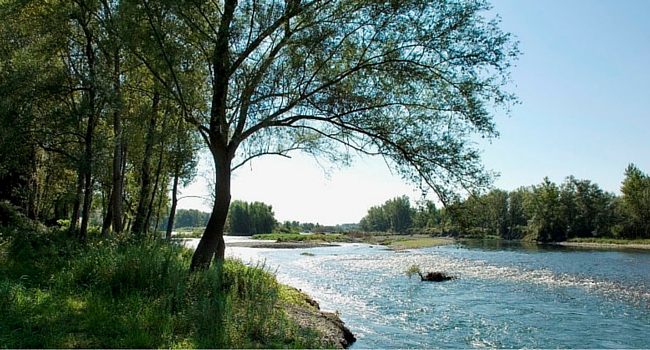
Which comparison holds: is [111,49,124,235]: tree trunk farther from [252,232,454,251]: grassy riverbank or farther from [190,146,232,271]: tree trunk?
[252,232,454,251]: grassy riverbank

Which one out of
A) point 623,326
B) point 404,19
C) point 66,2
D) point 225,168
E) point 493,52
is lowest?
point 623,326

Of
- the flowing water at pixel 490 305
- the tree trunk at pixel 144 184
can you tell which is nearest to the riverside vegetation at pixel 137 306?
the flowing water at pixel 490 305

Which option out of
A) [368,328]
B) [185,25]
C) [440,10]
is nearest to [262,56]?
[185,25]

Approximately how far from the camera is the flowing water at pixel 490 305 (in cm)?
1252

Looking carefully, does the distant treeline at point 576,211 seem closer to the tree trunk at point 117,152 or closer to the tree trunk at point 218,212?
the tree trunk at point 117,152

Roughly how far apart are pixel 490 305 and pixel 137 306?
47.3ft

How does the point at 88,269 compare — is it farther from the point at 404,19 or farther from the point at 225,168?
the point at 404,19

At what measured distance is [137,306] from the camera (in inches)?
292

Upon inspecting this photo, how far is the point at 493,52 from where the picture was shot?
9266 millimetres

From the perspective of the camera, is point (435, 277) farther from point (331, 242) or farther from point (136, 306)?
point (331, 242)

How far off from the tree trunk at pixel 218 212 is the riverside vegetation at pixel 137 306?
48cm

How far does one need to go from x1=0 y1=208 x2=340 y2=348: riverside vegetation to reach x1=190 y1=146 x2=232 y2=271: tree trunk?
0.48 metres

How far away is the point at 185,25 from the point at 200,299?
21.0 feet

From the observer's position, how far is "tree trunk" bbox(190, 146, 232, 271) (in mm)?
10699
